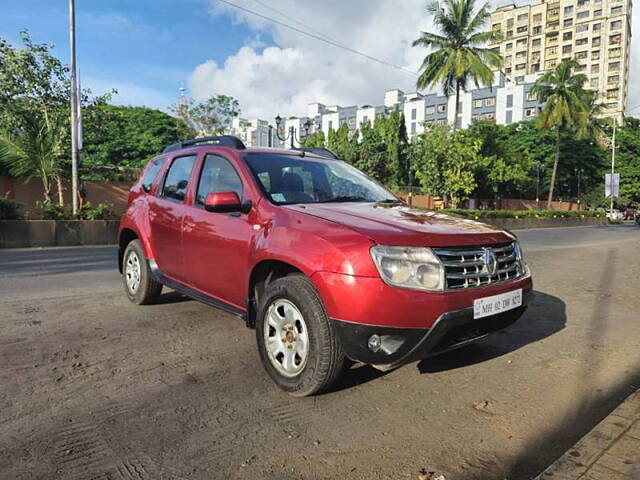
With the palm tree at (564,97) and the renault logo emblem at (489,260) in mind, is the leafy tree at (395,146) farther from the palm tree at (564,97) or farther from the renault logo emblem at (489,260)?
the renault logo emblem at (489,260)

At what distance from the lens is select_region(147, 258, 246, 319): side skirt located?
368 cm

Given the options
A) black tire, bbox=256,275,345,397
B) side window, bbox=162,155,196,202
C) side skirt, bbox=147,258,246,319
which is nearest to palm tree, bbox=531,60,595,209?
side window, bbox=162,155,196,202

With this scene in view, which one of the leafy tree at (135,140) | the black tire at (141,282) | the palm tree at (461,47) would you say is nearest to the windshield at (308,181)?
the black tire at (141,282)

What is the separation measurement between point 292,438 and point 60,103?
1746 centimetres

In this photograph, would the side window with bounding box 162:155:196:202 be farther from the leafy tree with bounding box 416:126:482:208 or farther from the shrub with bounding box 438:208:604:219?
the leafy tree with bounding box 416:126:482:208

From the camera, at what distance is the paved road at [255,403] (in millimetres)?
2320

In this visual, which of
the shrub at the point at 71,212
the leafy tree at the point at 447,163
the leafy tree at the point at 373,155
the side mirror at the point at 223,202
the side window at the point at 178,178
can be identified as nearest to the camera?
the side mirror at the point at 223,202

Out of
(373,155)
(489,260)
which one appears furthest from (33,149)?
(373,155)

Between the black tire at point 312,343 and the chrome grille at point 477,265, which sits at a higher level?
the chrome grille at point 477,265

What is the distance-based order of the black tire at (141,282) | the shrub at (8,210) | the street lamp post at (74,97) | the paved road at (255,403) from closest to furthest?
the paved road at (255,403), the black tire at (141,282), the shrub at (8,210), the street lamp post at (74,97)

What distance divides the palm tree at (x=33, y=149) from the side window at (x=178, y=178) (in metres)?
10.6

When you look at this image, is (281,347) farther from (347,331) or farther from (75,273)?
(75,273)

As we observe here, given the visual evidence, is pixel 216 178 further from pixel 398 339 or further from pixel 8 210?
pixel 8 210

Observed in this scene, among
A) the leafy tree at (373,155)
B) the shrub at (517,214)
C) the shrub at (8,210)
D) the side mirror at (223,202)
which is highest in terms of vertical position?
the leafy tree at (373,155)
